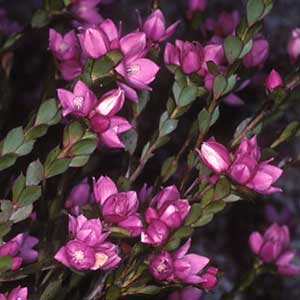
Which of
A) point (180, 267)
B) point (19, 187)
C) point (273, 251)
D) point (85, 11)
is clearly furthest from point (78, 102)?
point (273, 251)

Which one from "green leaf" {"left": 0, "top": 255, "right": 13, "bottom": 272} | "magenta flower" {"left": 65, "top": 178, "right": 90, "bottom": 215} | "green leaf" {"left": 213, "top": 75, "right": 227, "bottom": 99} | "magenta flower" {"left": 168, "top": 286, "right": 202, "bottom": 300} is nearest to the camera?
"green leaf" {"left": 0, "top": 255, "right": 13, "bottom": 272}

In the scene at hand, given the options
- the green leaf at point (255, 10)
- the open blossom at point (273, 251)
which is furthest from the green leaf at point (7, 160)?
the open blossom at point (273, 251)

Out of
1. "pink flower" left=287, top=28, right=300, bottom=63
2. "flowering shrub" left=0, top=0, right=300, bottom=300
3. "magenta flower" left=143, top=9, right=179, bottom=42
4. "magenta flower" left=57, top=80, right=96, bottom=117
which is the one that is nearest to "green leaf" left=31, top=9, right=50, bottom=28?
"flowering shrub" left=0, top=0, right=300, bottom=300

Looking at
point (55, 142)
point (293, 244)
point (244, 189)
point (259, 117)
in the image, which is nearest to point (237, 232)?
point (293, 244)

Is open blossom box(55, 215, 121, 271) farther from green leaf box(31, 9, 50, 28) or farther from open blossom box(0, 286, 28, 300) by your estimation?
green leaf box(31, 9, 50, 28)

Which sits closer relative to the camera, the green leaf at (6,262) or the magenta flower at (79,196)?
the green leaf at (6,262)

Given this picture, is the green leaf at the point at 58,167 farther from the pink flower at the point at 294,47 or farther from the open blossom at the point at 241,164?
the pink flower at the point at 294,47
